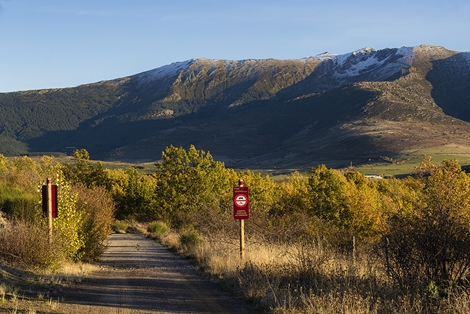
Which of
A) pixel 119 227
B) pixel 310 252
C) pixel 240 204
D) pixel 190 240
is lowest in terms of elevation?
pixel 119 227

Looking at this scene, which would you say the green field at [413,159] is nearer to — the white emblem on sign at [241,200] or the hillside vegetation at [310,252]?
the hillside vegetation at [310,252]

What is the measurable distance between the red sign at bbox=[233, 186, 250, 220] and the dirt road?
1.91 metres

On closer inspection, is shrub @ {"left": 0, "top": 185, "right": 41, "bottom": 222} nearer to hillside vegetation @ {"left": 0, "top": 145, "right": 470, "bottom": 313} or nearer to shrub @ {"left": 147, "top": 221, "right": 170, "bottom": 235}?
hillside vegetation @ {"left": 0, "top": 145, "right": 470, "bottom": 313}

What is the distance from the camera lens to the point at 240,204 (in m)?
15.8

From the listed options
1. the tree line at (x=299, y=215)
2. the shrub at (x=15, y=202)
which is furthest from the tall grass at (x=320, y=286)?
the shrub at (x=15, y=202)

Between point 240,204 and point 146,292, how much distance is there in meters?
3.67

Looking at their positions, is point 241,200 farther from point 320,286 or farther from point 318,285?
point 320,286

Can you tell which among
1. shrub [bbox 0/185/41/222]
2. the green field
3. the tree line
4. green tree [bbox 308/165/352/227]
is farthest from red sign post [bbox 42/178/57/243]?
the green field

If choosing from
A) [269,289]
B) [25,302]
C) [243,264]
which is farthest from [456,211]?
[25,302]

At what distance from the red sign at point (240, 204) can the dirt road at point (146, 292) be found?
1.91 m

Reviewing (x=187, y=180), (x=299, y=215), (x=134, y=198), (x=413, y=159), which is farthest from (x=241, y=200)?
(x=413, y=159)

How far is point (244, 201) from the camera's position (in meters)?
15.8

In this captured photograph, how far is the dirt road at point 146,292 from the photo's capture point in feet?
37.1

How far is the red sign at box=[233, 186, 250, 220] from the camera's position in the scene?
15.7m
